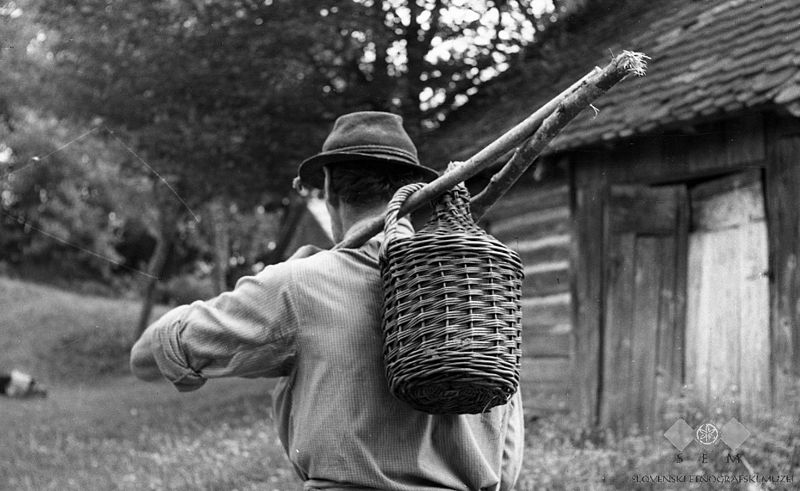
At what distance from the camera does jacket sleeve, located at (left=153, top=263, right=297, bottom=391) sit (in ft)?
8.02

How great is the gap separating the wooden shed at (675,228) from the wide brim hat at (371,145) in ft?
14.0

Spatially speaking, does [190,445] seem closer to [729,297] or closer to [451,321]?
[729,297]

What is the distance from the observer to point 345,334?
248 cm

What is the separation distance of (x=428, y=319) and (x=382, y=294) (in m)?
0.32

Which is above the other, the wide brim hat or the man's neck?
the wide brim hat

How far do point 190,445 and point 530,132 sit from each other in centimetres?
735

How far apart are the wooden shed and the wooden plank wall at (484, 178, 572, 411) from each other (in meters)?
Result: 0.02

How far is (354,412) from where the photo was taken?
2.44 m

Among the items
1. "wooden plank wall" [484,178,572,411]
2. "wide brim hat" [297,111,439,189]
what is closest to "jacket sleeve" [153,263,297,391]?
"wide brim hat" [297,111,439,189]

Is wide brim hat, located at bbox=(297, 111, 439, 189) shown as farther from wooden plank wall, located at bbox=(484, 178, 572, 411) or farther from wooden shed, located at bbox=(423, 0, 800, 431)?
wooden plank wall, located at bbox=(484, 178, 572, 411)

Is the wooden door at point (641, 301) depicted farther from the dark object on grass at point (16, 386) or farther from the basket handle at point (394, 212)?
the dark object on grass at point (16, 386)

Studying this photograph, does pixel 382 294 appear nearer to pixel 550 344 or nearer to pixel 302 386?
pixel 302 386

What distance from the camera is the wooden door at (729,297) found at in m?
7.02

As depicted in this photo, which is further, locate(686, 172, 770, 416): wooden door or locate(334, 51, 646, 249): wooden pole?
locate(686, 172, 770, 416): wooden door
